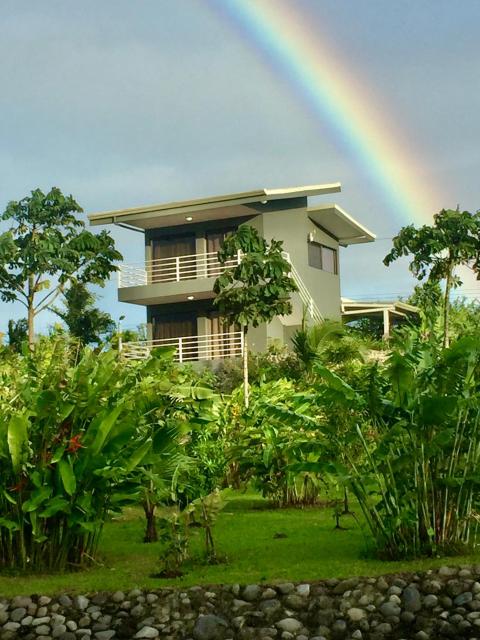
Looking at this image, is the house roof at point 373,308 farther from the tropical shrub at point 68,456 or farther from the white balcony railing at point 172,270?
the tropical shrub at point 68,456

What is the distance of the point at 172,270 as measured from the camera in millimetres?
33219

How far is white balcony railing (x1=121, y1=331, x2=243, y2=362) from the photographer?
30378mm

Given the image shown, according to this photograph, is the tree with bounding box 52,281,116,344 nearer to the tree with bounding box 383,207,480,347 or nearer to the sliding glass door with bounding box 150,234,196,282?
the sliding glass door with bounding box 150,234,196,282

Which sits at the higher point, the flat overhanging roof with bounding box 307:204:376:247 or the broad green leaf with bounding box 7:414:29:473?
the flat overhanging roof with bounding box 307:204:376:247

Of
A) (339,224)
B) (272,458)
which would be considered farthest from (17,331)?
(272,458)

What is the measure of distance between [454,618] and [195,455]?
4577mm

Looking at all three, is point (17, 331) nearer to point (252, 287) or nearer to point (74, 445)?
point (252, 287)

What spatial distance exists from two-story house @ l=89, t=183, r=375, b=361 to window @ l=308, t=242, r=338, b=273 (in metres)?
0.04

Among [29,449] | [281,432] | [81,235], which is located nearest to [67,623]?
[29,449]

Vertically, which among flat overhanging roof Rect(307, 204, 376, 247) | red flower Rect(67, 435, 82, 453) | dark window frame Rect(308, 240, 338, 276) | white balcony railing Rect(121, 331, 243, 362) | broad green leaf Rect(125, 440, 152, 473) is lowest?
broad green leaf Rect(125, 440, 152, 473)

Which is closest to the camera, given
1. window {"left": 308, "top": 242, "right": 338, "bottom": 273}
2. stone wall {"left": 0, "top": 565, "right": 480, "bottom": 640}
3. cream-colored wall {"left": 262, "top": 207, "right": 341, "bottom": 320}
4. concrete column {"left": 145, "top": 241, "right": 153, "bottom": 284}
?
stone wall {"left": 0, "top": 565, "right": 480, "bottom": 640}

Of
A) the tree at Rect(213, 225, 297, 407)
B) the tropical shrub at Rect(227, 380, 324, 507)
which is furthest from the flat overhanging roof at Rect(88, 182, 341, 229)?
the tropical shrub at Rect(227, 380, 324, 507)

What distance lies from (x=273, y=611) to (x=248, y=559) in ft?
4.62

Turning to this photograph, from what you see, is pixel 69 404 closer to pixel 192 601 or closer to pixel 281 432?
pixel 192 601
